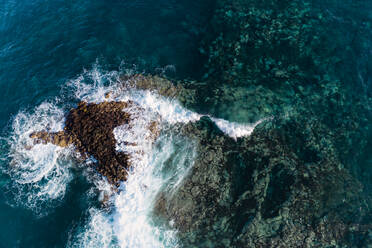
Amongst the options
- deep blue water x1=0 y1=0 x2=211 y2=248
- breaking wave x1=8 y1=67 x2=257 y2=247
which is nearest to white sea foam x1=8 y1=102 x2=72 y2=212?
breaking wave x1=8 y1=67 x2=257 y2=247

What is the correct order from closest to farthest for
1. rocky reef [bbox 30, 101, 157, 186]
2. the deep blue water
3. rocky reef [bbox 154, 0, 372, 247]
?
rocky reef [bbox 154, 0, 372, 247], rocky reef [bbox 30, 101, 157, 186], the deep blue water

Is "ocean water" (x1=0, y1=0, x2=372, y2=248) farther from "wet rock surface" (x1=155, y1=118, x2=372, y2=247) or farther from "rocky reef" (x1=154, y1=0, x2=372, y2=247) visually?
"wet rock surface" (x1=155, y1=118, x2=372, y2=247)

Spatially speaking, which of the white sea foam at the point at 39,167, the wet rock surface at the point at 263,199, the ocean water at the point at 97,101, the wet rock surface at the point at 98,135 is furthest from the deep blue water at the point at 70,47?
the wet rock surface at the point at 263,199

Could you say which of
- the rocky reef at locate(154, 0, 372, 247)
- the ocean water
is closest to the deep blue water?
the ocean water

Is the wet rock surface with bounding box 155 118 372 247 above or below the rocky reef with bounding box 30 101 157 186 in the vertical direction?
below

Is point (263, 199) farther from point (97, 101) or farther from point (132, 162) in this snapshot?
point (97, 101)

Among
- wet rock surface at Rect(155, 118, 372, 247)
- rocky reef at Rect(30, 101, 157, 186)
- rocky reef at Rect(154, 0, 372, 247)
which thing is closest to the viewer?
wet rock surface at Rect(155, 118, 372, 247)

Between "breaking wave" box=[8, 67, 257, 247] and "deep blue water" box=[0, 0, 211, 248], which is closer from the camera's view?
"breaking wave" box=[8, 67, 257, 247]

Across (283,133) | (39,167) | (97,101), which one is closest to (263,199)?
(283,133)

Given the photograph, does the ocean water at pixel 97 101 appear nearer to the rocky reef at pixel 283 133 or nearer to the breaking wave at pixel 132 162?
the breaking wave at pixel 132 162
